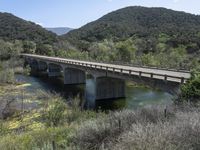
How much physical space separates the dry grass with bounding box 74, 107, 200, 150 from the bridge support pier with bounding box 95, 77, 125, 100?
30754mm

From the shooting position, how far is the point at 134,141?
9445 mm

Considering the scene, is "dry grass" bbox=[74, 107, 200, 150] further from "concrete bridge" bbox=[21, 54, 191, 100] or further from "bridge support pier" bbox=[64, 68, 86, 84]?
"bridge support pier" bbox=[64, 68, 86, 84]

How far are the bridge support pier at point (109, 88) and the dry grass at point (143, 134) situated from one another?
30.8 m

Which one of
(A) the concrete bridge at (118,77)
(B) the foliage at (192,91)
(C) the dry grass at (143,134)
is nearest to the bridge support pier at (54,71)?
(A) the concrete bridge at (118,77)

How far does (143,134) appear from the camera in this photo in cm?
986

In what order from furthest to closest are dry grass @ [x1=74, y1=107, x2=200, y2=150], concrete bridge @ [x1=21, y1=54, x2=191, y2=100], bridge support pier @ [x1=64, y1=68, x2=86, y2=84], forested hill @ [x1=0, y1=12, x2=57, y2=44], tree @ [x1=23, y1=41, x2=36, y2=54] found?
1. forested hill @ [x1=0, y1=12, x2=57, y2=44]
2. tree @ [x1=23, y1=41, x2=36, y2=54]
3. bridge support pier @ [x1=64, y1=68, x2=86, y2=84]
4. concrete bridge @ [x1=21, y1=54, x2=191, y2=100]
5. dry grass @ [x1=74, y1=107, x2=200, y2=150]

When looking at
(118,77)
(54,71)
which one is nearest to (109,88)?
(118,77)

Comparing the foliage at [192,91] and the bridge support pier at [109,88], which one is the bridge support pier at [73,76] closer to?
the bridge support pier at [109,88]

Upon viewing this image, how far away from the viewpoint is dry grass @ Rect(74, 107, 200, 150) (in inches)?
364

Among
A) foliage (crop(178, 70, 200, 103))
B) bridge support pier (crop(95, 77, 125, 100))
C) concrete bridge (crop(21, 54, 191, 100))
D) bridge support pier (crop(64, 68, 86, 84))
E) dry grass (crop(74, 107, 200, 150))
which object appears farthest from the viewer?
bridge support pier (crop(64, 68, 86, 84))

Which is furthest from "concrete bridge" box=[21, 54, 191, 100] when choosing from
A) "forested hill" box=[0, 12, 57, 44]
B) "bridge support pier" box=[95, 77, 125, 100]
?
"forested hill" box=[0, 12, 57, 44]

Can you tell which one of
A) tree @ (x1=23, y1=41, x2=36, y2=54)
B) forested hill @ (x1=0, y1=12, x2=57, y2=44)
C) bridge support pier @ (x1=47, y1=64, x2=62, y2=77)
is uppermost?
forested hill @ (x1=0, y1=12, x2=57, y2=44)

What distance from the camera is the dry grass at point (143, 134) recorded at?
9253 millimetres

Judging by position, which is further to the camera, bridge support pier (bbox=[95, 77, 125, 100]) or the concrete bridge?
bridge support pier (bbox=[95, 77, 125, 100])
